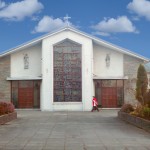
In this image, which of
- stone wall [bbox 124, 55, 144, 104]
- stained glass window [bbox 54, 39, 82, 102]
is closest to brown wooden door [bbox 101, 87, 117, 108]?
stone wall [bbox 124, 55, 144, 104]

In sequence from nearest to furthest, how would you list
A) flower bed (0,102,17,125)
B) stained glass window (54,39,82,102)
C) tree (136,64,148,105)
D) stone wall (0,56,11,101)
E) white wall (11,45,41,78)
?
flower bed (0,102,17,125)
tree (136,64,148,105)
stained glass window (54,39,82,102)
stone wall (0,56,11,101)
white wall (11,45,41,78)

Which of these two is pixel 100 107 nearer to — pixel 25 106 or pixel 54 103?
pixel 54 103

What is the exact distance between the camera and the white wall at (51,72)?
38656 millimetres

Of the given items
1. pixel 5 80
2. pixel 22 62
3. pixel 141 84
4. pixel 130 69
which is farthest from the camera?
pixel 22 62

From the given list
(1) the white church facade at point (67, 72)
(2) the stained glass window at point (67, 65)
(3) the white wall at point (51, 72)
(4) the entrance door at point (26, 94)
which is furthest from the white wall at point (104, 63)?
(4) the entrance door at point (26, 94)

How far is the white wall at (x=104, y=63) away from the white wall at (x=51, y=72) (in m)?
1.95

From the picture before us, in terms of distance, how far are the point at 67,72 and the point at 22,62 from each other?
501 cm

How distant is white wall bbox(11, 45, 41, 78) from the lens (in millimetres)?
40562

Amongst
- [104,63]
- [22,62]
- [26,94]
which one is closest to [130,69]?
[104,63]

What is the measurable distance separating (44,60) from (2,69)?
4.83 meters

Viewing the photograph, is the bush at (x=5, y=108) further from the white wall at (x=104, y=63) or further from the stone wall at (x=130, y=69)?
the stone wall at (x=130, y=69)

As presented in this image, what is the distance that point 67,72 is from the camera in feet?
128

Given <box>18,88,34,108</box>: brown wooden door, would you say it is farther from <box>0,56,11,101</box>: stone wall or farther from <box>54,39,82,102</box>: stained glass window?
<box>54,39,82,102</box>: stained glass window

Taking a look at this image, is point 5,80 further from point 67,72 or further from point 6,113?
point 6,113
